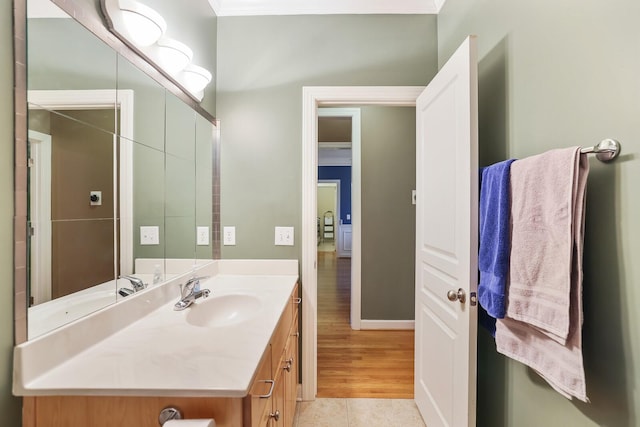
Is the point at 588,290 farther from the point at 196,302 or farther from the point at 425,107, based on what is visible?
the point at 196,302

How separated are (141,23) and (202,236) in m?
1.05

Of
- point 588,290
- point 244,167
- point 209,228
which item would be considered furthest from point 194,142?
point 588,290

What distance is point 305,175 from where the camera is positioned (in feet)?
5.64

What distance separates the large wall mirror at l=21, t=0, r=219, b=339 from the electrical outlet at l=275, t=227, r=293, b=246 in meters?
0.61

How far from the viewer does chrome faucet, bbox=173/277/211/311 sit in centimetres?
116

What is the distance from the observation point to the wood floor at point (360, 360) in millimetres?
1873

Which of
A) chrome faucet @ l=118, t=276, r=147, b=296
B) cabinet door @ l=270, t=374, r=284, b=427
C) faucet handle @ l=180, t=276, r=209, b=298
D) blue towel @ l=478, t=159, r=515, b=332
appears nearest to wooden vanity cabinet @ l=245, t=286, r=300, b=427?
cabinet door @ l=270, t=374, r=284, b=427

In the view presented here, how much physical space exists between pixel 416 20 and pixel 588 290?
1813mm

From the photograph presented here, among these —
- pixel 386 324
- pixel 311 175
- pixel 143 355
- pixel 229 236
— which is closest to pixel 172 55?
pixel 311 175

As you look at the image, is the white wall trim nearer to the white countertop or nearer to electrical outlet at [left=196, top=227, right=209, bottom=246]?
the white countertop

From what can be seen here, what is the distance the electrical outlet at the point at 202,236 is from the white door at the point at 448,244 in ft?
4.40

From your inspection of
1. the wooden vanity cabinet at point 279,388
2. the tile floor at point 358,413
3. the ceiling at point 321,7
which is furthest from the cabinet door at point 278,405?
the ceiling at point 321,7

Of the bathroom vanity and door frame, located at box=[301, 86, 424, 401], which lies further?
door frame, located at box=[301, 86, 424, 401]

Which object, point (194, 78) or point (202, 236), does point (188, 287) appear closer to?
point (202, 236)
